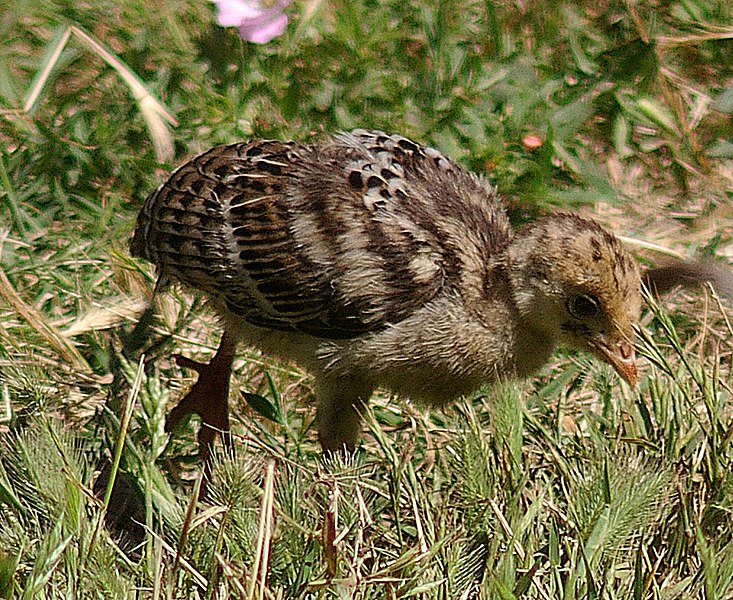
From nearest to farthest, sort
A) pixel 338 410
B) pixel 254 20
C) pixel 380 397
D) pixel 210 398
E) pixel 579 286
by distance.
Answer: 1. pixel 579 286
2. pixel 338 410
3. pixel 210 398
4. pixel 380 397
5. pixel 254 20

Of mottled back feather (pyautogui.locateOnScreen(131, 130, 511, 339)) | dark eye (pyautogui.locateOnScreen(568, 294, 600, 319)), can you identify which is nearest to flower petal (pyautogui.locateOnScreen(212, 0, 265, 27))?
mottled back feather (pyautogui.locateOnScreen(131, 130, 511, 339))

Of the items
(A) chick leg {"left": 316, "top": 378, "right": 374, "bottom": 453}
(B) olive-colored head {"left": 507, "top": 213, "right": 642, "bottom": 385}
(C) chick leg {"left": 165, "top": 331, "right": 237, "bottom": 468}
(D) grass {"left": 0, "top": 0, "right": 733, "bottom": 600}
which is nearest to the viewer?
(D) grass {"left": 0, "top": 0, "right": 733, "bottom": 600}

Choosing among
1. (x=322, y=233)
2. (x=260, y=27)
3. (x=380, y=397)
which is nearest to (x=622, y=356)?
(x=322, y=233)

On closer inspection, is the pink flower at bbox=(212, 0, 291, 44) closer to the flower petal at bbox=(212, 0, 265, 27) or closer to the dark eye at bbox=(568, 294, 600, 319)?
the flower petal at bbox=(212, 0, 265, 27)

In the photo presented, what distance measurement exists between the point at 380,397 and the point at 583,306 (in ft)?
2.53

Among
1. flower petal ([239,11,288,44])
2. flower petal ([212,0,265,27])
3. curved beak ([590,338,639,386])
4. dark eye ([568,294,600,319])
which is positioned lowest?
curved beak ([590,338,639,386])

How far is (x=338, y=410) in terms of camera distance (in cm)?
262

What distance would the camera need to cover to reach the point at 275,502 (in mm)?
2053

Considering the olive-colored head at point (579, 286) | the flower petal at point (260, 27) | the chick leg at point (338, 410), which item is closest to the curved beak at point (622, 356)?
the olive-colored head at point (579, 286)

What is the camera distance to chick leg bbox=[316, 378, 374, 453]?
2604 millimetres

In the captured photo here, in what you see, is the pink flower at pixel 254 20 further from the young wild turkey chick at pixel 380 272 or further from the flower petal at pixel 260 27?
the young wild turkey chick at pixel 380 272

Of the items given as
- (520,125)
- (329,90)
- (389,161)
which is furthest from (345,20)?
(389,161)

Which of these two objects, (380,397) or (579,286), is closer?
(579,286)

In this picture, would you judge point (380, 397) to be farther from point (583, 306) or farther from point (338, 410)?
point (583, 306)
